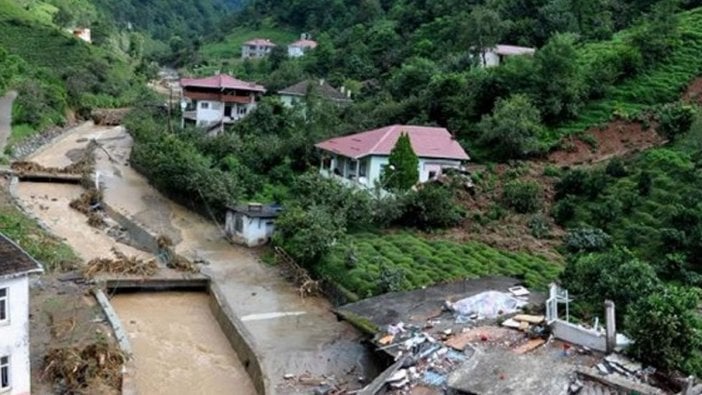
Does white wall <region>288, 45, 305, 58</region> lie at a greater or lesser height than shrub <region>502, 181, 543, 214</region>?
greater

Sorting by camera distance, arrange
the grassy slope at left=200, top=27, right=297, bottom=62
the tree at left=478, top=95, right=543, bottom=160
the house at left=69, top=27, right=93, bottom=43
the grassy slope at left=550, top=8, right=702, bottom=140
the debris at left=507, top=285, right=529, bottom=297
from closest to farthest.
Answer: the debris at left=507, top=285, right=529, bottom=297 < the tree at left=478, top=95, right=543, bottom=160 < the grassy slope at left=550, top=8, right=702, bottom=140 < the house at left=69, top=27, right=93, bottom=43 < the grassy slope at left=200, top=27, right=297, bottom=62

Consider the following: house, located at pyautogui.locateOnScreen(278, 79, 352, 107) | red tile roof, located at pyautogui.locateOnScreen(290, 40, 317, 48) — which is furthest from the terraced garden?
red tile roof, located at pyautogui.locateOnScreen(290, 40, 317, 48)

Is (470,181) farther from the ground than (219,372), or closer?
farther from the ground

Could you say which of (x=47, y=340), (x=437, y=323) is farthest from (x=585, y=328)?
(x=47, y=340)

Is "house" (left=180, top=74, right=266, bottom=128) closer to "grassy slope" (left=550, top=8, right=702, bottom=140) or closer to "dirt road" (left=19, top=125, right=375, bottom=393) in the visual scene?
"dirt road" (left=19, top=125, right=375, bottom=393)

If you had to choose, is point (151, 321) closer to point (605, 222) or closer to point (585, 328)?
point (585, 328)

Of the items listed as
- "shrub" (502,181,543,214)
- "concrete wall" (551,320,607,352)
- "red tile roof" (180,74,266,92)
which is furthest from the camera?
"red tile roof" (180,74,266,92)
